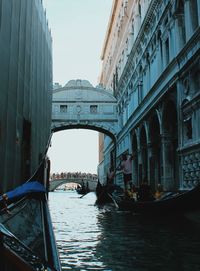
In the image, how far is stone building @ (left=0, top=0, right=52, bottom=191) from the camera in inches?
256

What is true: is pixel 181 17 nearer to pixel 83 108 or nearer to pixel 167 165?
pixel 167 165

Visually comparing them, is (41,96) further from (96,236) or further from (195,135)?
(96,236)

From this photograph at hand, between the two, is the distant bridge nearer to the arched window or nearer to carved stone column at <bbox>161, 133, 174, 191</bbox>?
carved stone column at <bbox>161, 133, 174, 191</bbox>

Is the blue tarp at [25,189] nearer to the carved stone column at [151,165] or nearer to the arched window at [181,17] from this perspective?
the arched window at [181,17]

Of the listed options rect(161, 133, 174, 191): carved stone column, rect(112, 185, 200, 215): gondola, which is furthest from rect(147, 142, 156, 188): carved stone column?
rect(112, 185, 200, 215): gondola

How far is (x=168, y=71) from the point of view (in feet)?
27.5


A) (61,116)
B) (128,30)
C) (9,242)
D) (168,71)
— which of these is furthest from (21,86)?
(61,116)

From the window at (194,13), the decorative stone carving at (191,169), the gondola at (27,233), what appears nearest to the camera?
the gondola at (27,233)

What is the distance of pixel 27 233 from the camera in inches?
77.3

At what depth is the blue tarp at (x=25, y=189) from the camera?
9.41 feet

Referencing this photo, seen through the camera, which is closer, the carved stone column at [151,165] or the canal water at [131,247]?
the canal water at [131,247]

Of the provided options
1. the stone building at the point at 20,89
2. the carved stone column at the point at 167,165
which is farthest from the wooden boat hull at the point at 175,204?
the carved stone column at the point at 167,165

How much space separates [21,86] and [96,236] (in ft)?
16.2

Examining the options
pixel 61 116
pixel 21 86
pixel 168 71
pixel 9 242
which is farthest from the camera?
pixel 61 116
